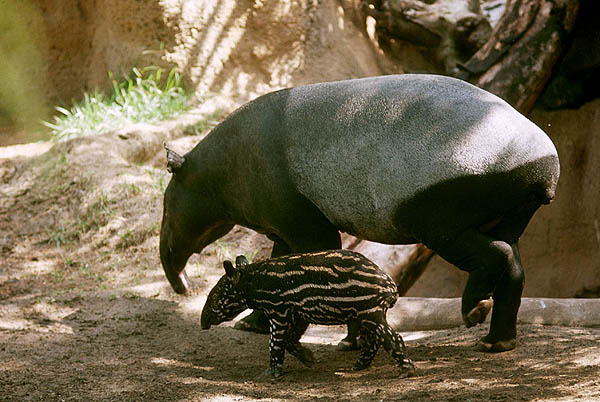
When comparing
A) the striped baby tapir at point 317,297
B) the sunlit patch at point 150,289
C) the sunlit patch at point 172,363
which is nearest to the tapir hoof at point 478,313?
the striped baby tapir at point 317,297

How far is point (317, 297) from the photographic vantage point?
429 cm

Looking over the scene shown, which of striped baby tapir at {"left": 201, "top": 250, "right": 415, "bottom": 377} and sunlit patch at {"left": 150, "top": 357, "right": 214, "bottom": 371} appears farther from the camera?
sunlit patch at {"left": 150, "top": 357, "right": 214, "bottom": 371}

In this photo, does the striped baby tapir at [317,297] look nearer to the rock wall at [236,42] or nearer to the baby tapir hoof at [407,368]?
the baby tapir hoof at [407,368]

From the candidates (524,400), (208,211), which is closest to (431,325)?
(208,211)

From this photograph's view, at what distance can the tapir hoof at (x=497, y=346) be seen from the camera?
4.61 metres

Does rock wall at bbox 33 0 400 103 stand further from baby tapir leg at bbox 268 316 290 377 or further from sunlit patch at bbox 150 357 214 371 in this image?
baby tapir leg at bbox 268 316 290 377

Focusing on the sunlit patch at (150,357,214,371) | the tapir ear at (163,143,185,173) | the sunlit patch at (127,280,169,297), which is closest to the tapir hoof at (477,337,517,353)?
the sunlit patch at (150,357,214,371)

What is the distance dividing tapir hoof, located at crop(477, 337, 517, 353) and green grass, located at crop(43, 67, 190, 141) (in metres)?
5.71

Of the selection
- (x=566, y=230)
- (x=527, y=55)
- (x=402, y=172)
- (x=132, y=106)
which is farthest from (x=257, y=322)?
(x=566, y=230)

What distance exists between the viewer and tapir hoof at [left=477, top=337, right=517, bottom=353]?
Result: 461 cm

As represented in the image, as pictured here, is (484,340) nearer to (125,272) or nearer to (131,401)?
(131,401)

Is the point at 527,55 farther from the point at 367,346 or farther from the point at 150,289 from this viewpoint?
the point at 150,289

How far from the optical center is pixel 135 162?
8664mm

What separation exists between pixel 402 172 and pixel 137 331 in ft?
8.65
